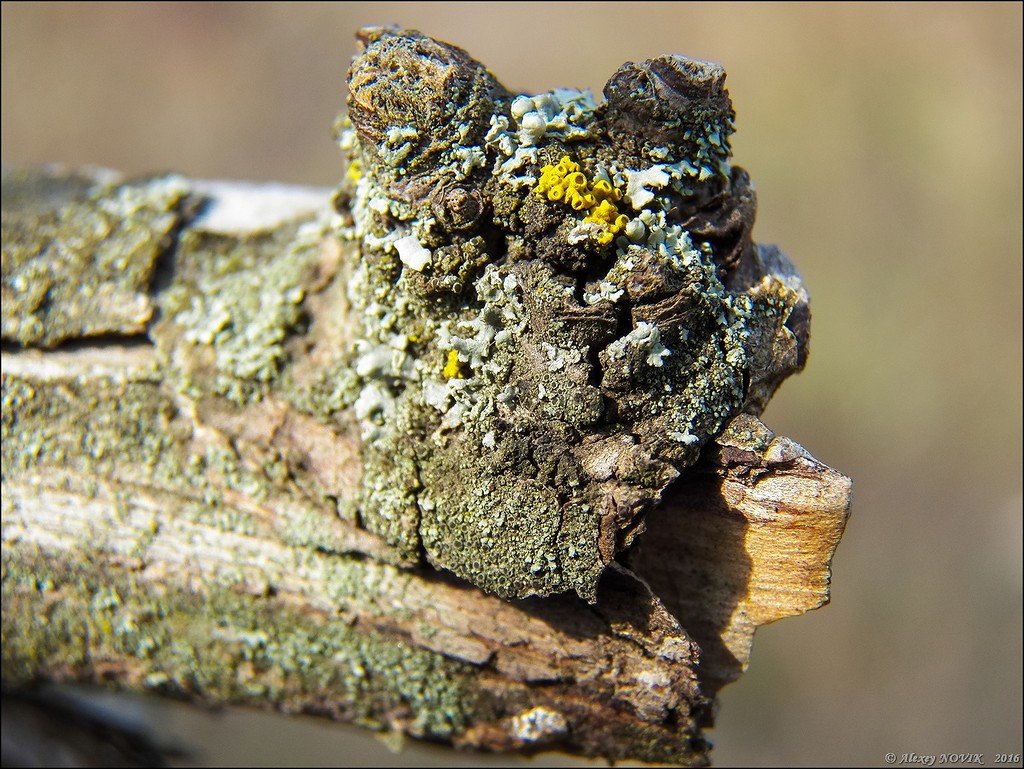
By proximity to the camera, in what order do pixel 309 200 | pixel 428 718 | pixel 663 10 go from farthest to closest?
pixel 663 10, pixel 309 200, pixel 428 718

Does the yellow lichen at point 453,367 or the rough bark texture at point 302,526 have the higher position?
the yellow lichen at point 453,367

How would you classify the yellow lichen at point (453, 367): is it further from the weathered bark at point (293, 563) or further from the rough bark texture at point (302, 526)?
the weathered bark at point (293, 563)

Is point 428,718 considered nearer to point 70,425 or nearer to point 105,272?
point 70,425

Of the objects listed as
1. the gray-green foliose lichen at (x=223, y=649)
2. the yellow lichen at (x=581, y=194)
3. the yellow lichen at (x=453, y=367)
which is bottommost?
the gray-green foliose lichen at (x=223, y=649)

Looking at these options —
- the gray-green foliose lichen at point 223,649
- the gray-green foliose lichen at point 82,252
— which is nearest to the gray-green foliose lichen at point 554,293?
the gray-green foliose lichen at point 223,649

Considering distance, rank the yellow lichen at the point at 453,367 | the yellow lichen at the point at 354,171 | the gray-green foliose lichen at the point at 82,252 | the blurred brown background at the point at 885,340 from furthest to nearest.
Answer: the blurred brown background at the point at 885,340, the gray-green foliose lichen at the point at 82,252, the yellow lichen at the point at 354,171, the yellow lichen at the point at 453,367

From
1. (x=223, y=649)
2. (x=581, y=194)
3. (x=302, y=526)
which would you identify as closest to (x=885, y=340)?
(x=581, y=194)

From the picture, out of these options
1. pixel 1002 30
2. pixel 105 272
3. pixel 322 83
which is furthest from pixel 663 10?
pixel 105 272
